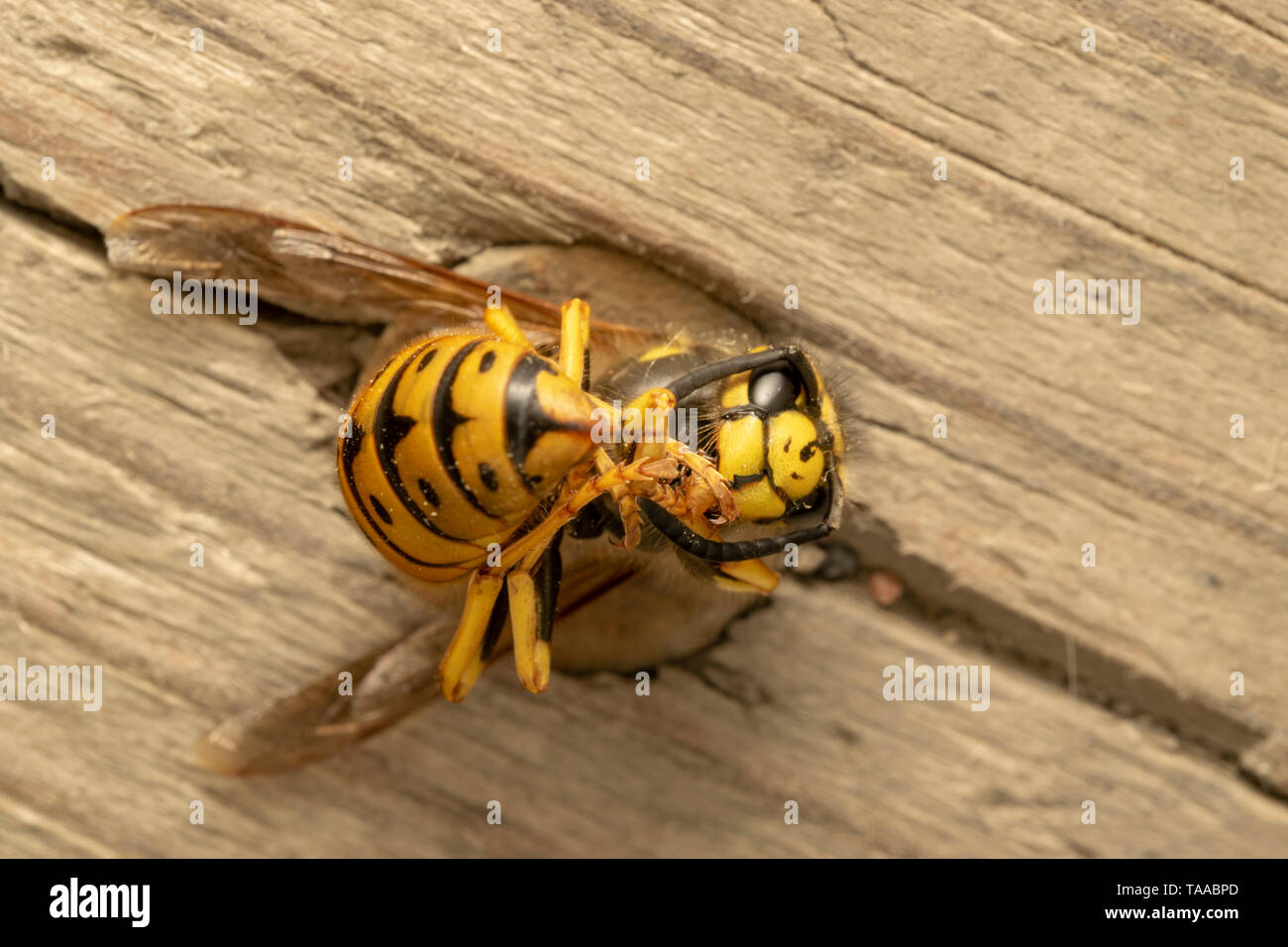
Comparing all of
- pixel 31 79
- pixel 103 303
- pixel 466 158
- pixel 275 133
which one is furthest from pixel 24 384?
pixel 466 158

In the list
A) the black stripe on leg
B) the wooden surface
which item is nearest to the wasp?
the black stripe on leg

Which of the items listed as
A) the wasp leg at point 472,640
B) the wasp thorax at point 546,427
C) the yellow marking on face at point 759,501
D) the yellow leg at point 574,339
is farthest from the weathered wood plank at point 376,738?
the wasp thorax at point 546,427

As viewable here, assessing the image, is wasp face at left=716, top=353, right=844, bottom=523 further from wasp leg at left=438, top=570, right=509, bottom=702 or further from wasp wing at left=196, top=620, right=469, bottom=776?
wasp wing at left=196, top=620, right=469, bottom=776

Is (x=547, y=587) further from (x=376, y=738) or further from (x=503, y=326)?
(x=376, y=738)

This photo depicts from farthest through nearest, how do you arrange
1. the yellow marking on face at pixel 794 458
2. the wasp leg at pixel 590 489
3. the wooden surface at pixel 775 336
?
the wooden surface at pixel 775 336
the yellow marking on face at pixel 794 458
the wasp leg at pixel 590 489

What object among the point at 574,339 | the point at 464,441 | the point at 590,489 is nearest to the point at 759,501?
the point at 590,489

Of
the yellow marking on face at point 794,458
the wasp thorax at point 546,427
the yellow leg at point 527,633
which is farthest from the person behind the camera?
the yellow leg at point 527,633

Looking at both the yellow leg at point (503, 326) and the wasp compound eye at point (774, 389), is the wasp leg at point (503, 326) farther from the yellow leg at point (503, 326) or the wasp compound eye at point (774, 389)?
the wasp compound eye at point (774, 389)
